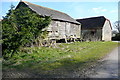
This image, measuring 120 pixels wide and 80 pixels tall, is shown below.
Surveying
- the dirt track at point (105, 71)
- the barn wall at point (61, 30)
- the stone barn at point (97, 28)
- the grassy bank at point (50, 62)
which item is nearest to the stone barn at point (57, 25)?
the barn wall at point (61, 30)

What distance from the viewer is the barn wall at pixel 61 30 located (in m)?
13.9

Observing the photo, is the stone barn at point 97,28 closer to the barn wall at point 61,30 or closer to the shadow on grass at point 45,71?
the barn wall at point 61,30

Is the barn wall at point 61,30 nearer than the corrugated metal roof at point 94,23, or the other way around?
the barn wall at point 61,30

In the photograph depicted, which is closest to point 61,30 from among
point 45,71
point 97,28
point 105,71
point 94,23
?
point 45,71

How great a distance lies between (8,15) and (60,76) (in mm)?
5390

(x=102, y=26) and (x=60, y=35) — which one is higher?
(x=102, y=26)

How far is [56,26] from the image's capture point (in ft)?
47.9

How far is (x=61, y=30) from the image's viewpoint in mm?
15680

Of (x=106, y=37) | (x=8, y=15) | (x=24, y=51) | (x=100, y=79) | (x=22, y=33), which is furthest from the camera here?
(x=106, y=37)

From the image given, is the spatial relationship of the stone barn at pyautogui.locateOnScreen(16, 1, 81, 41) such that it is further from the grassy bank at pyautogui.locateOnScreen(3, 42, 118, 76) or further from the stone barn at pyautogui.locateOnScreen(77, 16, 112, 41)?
the grassy bank at pyautogui.locateOnScreen(3, 42, 118, 76)

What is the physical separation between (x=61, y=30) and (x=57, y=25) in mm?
1240

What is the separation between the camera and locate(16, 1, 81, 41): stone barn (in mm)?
13492

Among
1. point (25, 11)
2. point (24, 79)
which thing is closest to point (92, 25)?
point (25, 11)

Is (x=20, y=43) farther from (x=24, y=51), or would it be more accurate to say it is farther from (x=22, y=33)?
(x=24, y=51)
